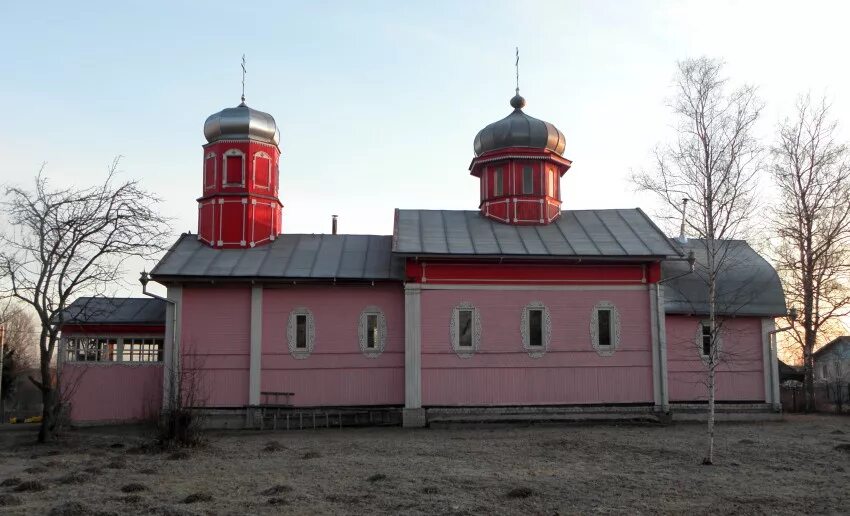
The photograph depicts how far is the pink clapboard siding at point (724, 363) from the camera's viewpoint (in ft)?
72.7

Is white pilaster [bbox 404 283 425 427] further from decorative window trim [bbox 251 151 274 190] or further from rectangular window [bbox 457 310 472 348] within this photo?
decorative window trim [bbox 251 151 274 190]

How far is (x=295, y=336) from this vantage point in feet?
69.6

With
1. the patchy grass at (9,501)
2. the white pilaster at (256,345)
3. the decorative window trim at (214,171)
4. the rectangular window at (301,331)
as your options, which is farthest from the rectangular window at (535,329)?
the patchy grass at (9,501)

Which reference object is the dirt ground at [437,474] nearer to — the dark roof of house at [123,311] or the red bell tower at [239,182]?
the dark roof of house at [123,311]

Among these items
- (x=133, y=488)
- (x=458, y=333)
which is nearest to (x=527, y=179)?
(x=458, y=333)

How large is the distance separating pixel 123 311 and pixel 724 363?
1781 cm

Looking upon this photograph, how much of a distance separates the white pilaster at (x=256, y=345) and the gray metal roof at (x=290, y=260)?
0.67m

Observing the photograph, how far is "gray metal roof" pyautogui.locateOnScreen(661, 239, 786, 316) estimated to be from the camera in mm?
22556

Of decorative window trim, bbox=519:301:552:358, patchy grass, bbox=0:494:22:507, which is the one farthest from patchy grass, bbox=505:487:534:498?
decorative window trim, bbox=519:301:552:358

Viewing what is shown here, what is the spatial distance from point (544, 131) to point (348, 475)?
1500cm

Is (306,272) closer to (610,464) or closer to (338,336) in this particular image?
(338,336)

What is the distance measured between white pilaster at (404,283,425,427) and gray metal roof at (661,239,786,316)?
24.2ft

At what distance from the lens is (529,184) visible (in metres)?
24.2

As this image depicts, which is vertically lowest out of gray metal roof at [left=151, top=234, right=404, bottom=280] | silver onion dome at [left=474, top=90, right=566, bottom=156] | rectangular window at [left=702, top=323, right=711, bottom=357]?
rectangular window at [left=702, top=323, right=711, bottom=357]
